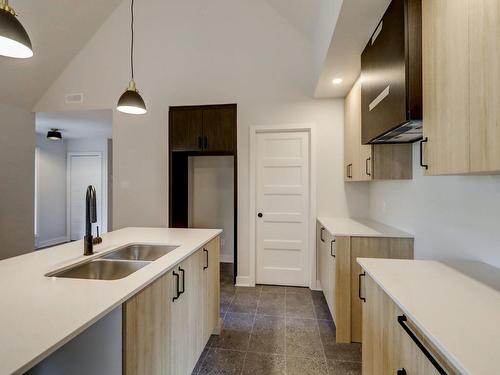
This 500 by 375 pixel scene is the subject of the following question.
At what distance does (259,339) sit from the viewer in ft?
7.35

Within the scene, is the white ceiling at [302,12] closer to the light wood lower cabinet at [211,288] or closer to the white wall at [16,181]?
the light wood lower cabinet at [211,288]

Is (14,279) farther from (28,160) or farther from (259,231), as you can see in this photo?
(28,160)

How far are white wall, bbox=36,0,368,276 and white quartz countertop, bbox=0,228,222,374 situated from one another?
7.29 ft

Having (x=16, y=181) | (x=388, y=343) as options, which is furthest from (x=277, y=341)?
(x=16, y=181)

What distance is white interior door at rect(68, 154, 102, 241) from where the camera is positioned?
6014mm

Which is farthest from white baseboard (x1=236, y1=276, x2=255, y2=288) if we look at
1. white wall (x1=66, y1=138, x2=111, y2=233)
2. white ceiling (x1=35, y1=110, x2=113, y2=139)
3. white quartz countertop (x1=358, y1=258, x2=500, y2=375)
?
white wall (x1=66, y1=138, x2=111, y2=233)

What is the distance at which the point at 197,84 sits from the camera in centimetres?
362

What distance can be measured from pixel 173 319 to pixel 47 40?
4070 millimetres

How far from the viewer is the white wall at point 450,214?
130 cm

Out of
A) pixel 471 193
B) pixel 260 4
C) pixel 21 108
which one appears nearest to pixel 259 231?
pixel 471 193

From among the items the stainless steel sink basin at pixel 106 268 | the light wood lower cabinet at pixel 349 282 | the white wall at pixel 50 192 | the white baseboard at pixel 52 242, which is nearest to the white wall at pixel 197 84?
the light wood lower cabinet at pixel 349 282

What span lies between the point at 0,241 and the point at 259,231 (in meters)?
3.73

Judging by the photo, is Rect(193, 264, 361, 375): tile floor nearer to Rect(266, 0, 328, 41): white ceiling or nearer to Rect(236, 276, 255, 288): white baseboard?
Rect(236, 276, 255, 288): white baseboard

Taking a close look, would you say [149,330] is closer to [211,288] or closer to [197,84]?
[211,288]
